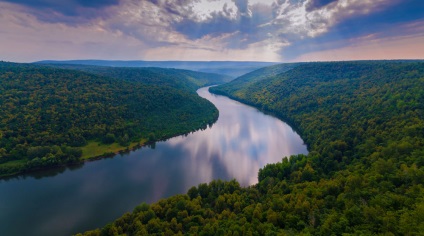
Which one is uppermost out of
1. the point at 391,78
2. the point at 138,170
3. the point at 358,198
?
the point at 391,78

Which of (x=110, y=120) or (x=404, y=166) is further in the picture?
(x=110, y=120)

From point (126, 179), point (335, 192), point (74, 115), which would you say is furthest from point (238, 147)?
point (74, 115)

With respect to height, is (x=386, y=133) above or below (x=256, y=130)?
above

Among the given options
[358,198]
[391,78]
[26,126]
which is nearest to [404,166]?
[358,198]

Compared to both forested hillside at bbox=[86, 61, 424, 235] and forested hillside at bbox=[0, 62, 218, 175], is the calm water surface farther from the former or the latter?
forested hillside at bbox=[86, 61, 424, 235]

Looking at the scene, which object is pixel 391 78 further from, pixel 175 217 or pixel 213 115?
pixel 175 217

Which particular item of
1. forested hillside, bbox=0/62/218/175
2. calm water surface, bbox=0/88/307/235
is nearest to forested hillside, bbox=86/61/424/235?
calm water surface, bbox=0/88/307/235
